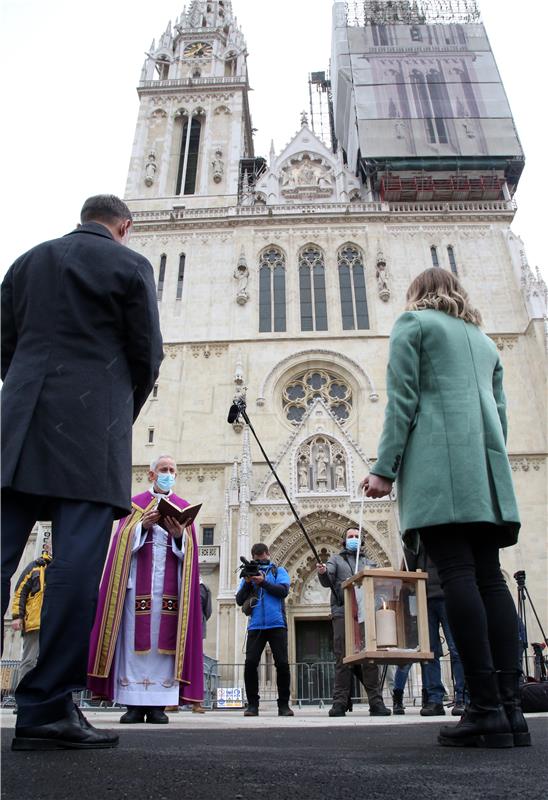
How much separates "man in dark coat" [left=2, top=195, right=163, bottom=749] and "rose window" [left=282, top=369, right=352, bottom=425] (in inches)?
617

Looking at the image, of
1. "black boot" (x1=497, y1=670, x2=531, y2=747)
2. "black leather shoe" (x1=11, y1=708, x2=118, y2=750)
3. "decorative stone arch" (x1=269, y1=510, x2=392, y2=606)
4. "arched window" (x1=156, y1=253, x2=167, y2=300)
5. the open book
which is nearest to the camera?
"black leather shoe" (x1=11, y1=708, x2=118, y2=750)

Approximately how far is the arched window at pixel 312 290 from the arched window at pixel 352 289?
61 cm

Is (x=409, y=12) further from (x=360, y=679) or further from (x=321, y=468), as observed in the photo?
(x=360, y=679)

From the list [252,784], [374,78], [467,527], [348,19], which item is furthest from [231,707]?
[348,19]

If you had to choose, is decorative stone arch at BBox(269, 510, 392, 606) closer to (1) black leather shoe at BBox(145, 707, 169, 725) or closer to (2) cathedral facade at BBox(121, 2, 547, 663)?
(2) cathedral facade at BBox(121, 2, 547, 663)

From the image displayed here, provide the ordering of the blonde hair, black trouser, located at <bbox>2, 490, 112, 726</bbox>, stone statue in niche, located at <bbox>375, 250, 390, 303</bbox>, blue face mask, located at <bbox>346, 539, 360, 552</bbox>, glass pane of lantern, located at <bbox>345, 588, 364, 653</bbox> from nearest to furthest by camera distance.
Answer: black trouser, located at <bbox>2, 490, 112, 726</bbox> < the blonde hair < glass pane of lantern, located at <bbox>345, 588, 364, 653</bbox> < blue face mask, located at <bbox>346, 539, 360, 552</bbox> < stone statue in niche, located at <bbox>375, 250, 390, 303</bbox>

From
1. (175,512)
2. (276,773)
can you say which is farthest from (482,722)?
(175,512)

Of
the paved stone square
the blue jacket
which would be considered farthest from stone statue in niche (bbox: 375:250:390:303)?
the paved stone square

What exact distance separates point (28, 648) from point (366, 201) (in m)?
19.0

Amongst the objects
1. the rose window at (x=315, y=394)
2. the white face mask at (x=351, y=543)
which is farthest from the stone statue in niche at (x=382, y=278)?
the white face mask at (x=351, y=543)

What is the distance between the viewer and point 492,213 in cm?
2150

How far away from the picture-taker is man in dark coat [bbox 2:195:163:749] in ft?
6.92

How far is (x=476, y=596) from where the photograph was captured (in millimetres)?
2320

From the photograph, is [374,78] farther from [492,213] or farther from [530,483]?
[530,483]
